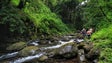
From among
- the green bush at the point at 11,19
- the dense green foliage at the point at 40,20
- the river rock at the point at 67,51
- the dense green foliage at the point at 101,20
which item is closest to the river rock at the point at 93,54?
the dense green foliage at the point at 101,20

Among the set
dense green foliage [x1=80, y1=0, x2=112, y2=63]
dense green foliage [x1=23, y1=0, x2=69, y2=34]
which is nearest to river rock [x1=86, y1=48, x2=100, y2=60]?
dense green foliage [x1=80, y1=0, x2=112, y2=63]

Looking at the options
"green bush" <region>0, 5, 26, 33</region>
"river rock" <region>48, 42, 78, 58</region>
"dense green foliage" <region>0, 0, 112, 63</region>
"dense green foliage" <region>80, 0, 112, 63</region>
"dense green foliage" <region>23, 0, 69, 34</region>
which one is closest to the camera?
"dense green foliage" <region>80, 0, 112, 63</region>

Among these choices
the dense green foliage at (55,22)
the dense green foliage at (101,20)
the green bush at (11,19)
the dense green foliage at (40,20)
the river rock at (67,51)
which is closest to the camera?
the dense green foliage at (101,20)

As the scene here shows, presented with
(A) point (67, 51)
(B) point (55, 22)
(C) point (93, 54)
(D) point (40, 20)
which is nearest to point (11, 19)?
(D) point (40, 20)

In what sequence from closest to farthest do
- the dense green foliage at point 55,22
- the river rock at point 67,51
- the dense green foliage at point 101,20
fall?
the dense green foliage at point 101,20
the dense green foliage at point 55,22
the river rock at point 67,51

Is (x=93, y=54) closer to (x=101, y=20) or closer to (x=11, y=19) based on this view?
(x=101, y=20)

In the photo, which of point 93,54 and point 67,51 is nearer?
point 93,54

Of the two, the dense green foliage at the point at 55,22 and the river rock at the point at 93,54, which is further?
the dense green foliage at the point at 55,22

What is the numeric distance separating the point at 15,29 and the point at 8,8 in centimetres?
207

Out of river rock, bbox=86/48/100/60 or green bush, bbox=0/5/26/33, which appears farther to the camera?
green bush, bbox=0/5/26/33

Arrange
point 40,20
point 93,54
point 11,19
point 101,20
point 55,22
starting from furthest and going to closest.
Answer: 1. point 55,22
2. point 40,20
3. point 11,19
4. point 101,20
5. point 93,54

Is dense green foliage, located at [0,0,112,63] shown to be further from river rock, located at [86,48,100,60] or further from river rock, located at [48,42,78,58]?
river rock, located at [48,42,78,58]

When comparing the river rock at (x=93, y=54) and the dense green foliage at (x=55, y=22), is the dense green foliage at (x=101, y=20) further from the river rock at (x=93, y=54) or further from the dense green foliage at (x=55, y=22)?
the river rock at (x=93, y=54)

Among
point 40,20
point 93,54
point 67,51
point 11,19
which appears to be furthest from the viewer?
point 40,20
